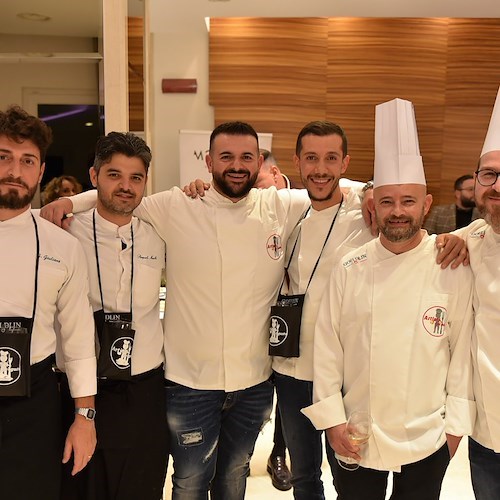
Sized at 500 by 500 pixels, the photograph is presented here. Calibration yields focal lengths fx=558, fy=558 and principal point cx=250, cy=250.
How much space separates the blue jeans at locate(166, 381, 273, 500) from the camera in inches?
72.9

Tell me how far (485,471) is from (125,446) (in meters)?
1.07

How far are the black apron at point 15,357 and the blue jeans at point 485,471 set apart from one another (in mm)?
1260

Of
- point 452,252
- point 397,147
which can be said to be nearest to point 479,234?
point 452,252

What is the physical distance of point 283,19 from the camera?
5.36 m

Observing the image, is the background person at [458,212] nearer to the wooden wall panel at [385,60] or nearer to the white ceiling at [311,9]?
the wooden wall panel at [385,60]

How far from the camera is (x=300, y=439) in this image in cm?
195

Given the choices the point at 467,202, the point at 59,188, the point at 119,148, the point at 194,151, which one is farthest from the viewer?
the point at 194,151

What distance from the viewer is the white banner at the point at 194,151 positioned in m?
5.25

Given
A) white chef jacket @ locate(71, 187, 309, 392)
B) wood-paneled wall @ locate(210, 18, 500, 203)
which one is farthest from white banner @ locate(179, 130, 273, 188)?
white chef jacket @ locate(71, 187, 309, 392)

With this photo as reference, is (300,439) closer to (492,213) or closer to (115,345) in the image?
(115,345)

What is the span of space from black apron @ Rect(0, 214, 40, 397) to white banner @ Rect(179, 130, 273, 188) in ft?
12.8

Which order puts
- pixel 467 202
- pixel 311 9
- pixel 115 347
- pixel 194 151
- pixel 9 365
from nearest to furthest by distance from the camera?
pixel 9 365, pixel 115 347, pixel 467 202, pixel 194 151, pixel 311 9

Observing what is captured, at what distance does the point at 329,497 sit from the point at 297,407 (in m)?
0.99

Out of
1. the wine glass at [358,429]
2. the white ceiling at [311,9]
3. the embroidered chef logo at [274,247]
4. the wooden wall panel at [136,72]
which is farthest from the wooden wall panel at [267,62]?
the wine glass at [358,429]
